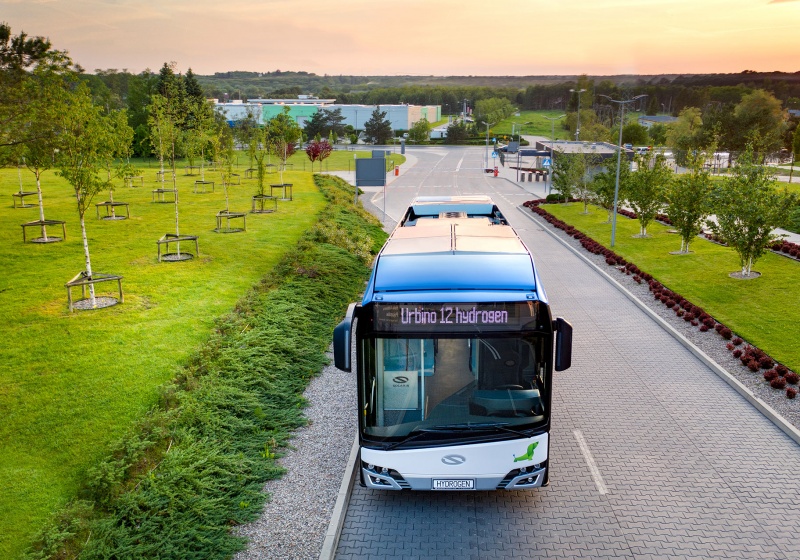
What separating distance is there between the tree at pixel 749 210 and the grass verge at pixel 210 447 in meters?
13.0

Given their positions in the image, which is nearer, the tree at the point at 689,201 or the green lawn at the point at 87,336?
the green lawn at the point at 87,336

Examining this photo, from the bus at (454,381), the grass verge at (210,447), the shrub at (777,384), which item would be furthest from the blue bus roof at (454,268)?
the shrub at (777,384)

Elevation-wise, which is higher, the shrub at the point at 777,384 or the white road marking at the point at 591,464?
the shrub at the point at 777,384

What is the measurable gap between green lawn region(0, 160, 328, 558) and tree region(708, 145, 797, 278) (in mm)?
15030

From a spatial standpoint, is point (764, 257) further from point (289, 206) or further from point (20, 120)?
point (20, 120)

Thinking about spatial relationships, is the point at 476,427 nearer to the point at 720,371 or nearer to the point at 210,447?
the point at 210,447

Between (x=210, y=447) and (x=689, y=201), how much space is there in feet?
68.8

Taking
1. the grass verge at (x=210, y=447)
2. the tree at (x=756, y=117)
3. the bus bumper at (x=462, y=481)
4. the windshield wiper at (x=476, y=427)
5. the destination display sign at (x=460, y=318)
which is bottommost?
the grass verge at (x=210, y=447)

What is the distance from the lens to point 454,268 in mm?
8773

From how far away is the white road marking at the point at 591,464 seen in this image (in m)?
9.28

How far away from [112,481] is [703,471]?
8.41 metres

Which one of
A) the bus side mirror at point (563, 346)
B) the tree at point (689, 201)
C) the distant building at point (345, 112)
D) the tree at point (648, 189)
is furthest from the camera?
the distant building at point (345, 112)

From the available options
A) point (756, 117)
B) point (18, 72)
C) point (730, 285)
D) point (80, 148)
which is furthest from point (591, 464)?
point (756, 117)

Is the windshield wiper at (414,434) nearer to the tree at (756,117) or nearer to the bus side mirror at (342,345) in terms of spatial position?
the bus side mirror at (342,345)
